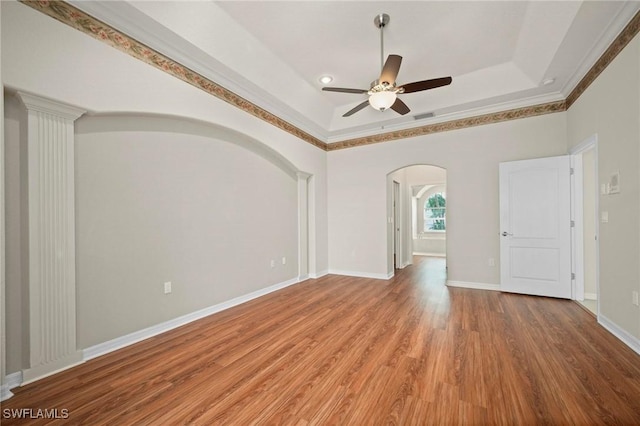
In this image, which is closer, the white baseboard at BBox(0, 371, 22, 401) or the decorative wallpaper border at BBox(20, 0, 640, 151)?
the white baseboard at BBox(0, 371, 22, 401)

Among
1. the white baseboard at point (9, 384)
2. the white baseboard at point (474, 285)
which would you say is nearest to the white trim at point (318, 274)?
the white baseboard at point (474, 285)

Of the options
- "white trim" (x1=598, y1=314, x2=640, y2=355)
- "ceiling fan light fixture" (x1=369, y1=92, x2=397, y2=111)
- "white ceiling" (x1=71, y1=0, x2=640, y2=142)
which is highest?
"white ceiling" (x1=71, y1=0, x2=640, y2=142)

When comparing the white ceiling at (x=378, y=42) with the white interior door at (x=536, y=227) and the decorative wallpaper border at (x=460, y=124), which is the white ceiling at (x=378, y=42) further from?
the white interior door at (x=536, y=227)

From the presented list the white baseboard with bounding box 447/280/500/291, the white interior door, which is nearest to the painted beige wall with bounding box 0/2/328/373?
the white baseboard with bounding box 447/280/500/291

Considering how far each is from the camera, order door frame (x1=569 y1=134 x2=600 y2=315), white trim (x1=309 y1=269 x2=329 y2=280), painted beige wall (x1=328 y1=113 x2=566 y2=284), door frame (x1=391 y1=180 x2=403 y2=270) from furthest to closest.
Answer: door frame (x1=391 y1=180 x2=403 y2=270)
white trim (x1=309 y1=269 x2=329 y2=280)
painted beige wall (x1=328 y1=113 x2=566 y2=284)
door frame (x1=569 y1=134 x2=600 y2=315)

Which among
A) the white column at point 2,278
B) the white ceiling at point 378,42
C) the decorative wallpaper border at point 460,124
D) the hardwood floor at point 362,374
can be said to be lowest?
the hardwood floor at point 362,374

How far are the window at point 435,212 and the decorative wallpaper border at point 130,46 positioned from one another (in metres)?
→ 8.38

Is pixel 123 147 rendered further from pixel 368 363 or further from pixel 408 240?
pixel 408 240

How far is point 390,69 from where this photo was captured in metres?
2.64

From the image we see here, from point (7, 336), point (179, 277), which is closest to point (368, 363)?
point (179, 277)

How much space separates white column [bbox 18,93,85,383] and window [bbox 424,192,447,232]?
10300mm

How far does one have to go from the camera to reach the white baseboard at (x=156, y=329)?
235 cm

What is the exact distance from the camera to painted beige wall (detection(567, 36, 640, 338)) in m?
2.34

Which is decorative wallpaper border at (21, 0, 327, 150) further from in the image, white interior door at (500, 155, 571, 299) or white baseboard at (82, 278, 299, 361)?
white interior door at (500, 155, 571, 299)
